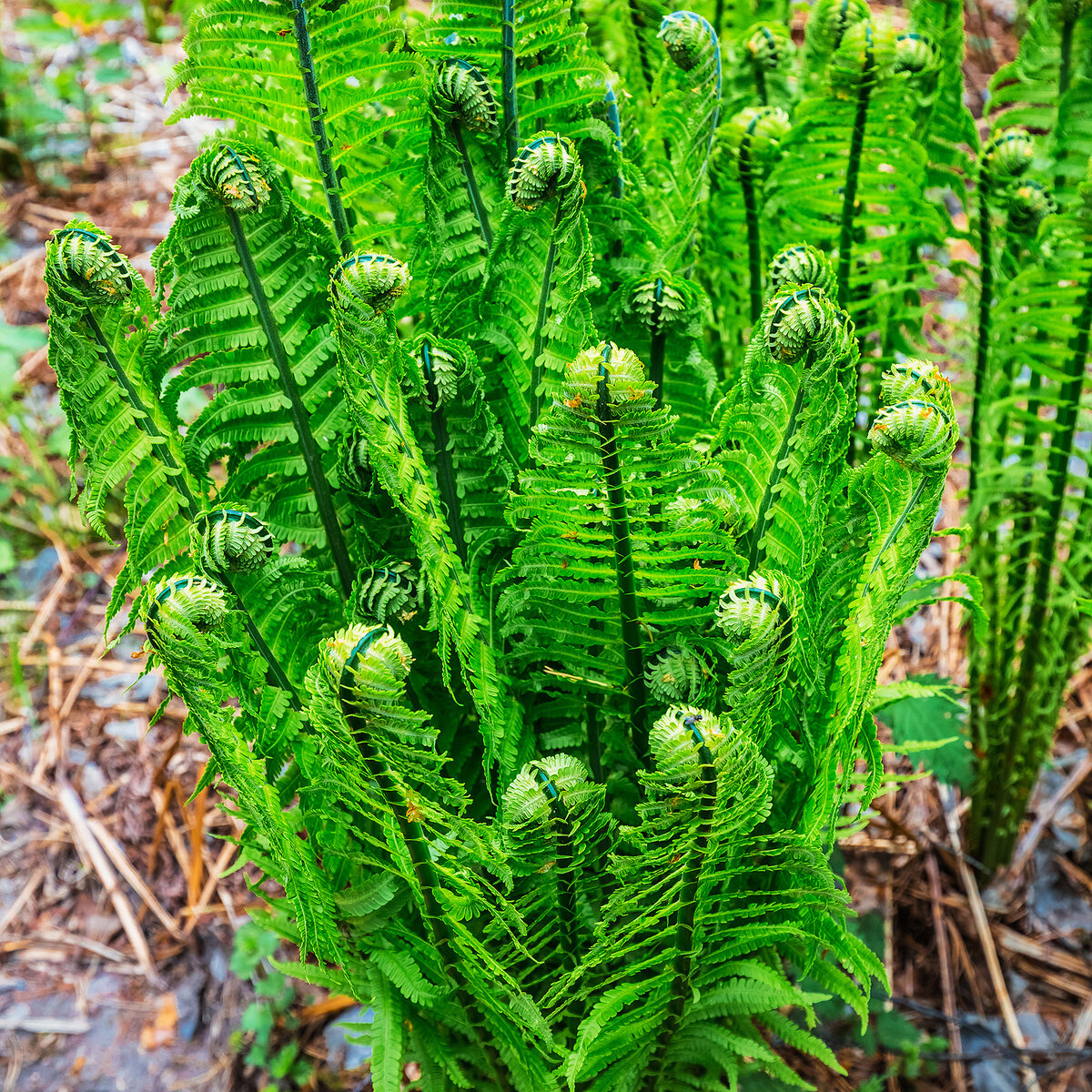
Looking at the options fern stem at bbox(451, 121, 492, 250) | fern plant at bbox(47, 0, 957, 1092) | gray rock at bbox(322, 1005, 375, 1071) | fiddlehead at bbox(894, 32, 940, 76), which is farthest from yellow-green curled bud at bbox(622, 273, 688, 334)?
gray rock at bbox(322, 1005, 375, 1071)

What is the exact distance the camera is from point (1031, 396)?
1200 mm

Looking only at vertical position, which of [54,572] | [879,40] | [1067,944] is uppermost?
[879,40]

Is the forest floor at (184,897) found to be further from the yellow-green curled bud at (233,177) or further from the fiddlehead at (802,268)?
the yellow-green curled bud at (233,177)

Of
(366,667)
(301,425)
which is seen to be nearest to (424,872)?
(366,667)

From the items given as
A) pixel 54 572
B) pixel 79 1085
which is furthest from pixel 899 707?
pixel 54 572

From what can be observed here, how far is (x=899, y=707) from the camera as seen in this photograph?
1327mm

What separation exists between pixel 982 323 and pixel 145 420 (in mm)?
979

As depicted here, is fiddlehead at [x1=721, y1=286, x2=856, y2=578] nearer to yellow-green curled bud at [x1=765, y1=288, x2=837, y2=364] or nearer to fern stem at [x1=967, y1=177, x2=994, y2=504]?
yellow-green curled bud at [x1=765, y1=288, x2=837, y2=364]

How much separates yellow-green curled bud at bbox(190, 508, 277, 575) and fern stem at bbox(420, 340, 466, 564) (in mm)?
129

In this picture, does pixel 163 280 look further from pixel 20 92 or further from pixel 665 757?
pixel 20 92

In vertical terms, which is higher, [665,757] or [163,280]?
[163,280]

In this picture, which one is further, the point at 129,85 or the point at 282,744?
the point at 129,85

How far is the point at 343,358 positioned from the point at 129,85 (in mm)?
2804

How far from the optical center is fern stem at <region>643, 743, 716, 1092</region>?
1.90 ft
